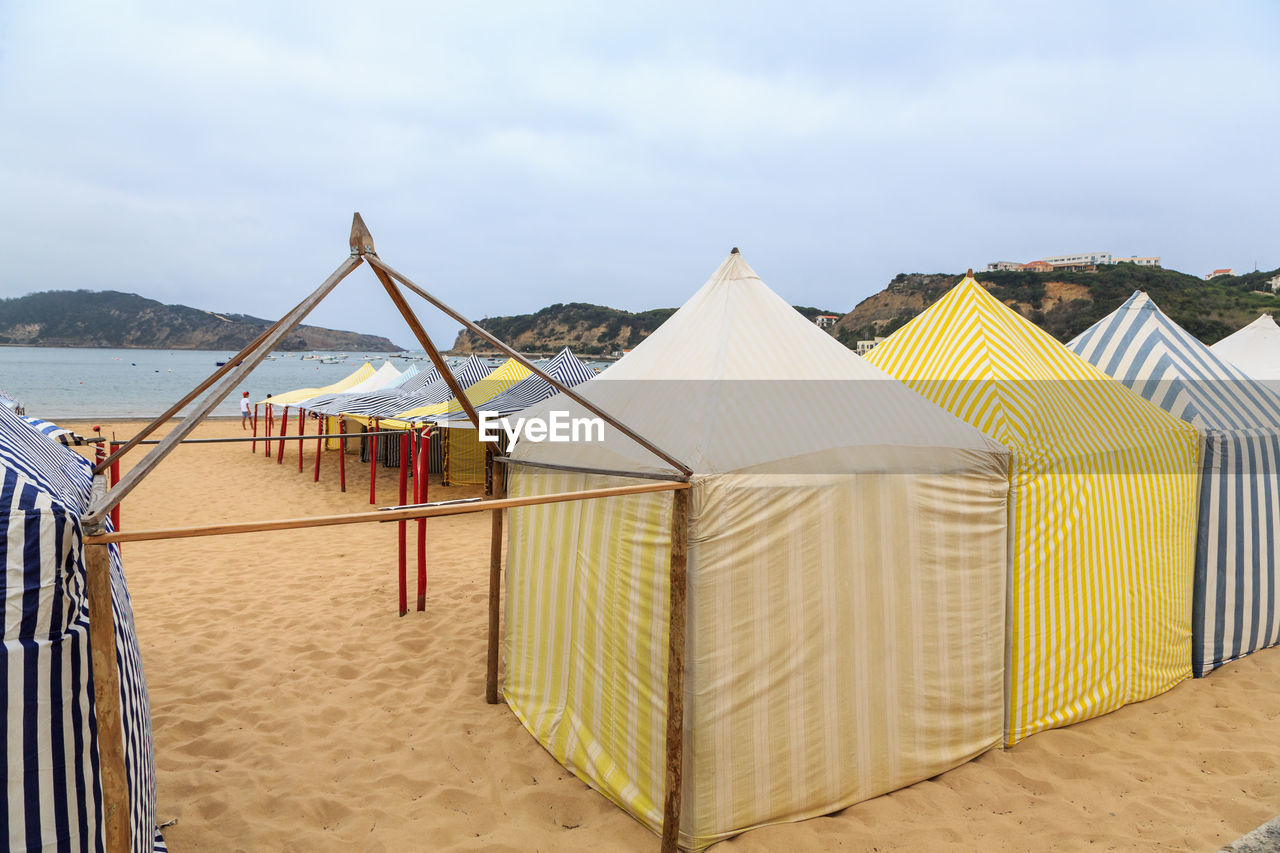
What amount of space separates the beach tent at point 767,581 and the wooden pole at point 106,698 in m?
1.99

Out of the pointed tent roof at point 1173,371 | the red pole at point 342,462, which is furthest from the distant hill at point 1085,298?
the pointed tent roof at point 1173,371

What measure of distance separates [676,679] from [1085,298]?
51.4 m

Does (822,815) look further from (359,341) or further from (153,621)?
(359,341)

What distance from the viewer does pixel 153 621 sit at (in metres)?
5.58

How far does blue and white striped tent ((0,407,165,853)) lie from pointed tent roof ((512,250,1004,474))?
2116mm

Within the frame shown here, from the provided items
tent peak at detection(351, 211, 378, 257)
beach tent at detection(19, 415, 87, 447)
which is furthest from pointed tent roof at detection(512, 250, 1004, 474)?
beach tent at detection(19, 415, 87, 447)

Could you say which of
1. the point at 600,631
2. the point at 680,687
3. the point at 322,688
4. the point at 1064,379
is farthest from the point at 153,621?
the point at 1064,379

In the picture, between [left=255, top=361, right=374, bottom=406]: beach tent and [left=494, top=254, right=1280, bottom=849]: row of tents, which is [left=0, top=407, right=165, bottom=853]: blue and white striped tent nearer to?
[left=494, top=254, right=1280, bottom=849]: row of tents

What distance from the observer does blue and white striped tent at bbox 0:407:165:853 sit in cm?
161

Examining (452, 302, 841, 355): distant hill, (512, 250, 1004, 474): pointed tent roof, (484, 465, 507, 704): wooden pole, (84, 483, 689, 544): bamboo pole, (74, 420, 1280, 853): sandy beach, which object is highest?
(452, 302, 841, 355): distant hill

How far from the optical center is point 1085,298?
144ft

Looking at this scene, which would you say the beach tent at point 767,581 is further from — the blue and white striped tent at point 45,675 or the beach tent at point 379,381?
the beach tent at point 379,381

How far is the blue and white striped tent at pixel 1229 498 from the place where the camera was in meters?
4.99

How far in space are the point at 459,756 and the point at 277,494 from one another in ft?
31.4
